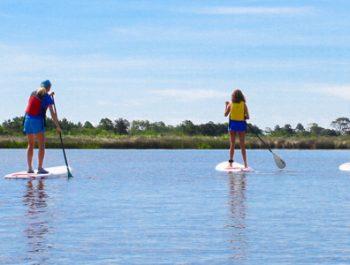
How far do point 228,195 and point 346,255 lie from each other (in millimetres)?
5718

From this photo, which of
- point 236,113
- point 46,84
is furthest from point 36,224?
point 236,113

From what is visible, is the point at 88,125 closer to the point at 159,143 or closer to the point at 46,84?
the point at 159,143

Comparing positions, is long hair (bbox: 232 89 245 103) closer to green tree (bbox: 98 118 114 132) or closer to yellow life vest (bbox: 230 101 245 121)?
yellow life vest (bbox: 230 101 245 121)

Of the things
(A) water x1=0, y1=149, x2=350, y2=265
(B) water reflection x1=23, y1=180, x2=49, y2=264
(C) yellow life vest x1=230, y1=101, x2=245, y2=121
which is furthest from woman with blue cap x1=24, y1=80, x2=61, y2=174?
(C) yellow life vest x1=230, y1=101, x2=245, y2=121

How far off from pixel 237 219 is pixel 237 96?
10.7 meters

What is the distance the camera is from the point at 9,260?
7.08m

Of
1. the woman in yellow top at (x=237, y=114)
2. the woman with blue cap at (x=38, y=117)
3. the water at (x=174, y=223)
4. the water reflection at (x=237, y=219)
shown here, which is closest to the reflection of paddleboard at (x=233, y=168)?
the woman in yellow top at (x=237, y=114)

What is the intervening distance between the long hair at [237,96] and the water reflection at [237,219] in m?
4.31

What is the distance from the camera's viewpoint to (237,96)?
20.3 meters

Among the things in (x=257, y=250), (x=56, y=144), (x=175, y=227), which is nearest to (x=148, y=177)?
(x=175, y=227)

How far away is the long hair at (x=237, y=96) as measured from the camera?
20.2m

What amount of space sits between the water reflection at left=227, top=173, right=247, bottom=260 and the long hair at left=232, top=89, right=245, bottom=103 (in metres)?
4.31

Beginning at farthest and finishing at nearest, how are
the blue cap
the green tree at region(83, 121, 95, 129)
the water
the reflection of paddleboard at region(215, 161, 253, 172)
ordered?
the green tree at region(83, 121, 95, 129)
the reflection of paddleboard at region(215, 161, 253, 172)
the blue cap
the water

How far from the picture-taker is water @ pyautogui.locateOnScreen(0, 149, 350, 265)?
739 cm
